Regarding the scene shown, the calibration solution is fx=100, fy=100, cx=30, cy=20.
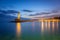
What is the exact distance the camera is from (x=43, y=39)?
13.7ft

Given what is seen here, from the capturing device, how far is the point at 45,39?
13.5 ft

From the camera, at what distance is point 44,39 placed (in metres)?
4.15

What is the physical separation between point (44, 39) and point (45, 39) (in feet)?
0.17

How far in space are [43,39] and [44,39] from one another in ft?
0.15

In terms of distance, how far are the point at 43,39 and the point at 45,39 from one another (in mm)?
97
